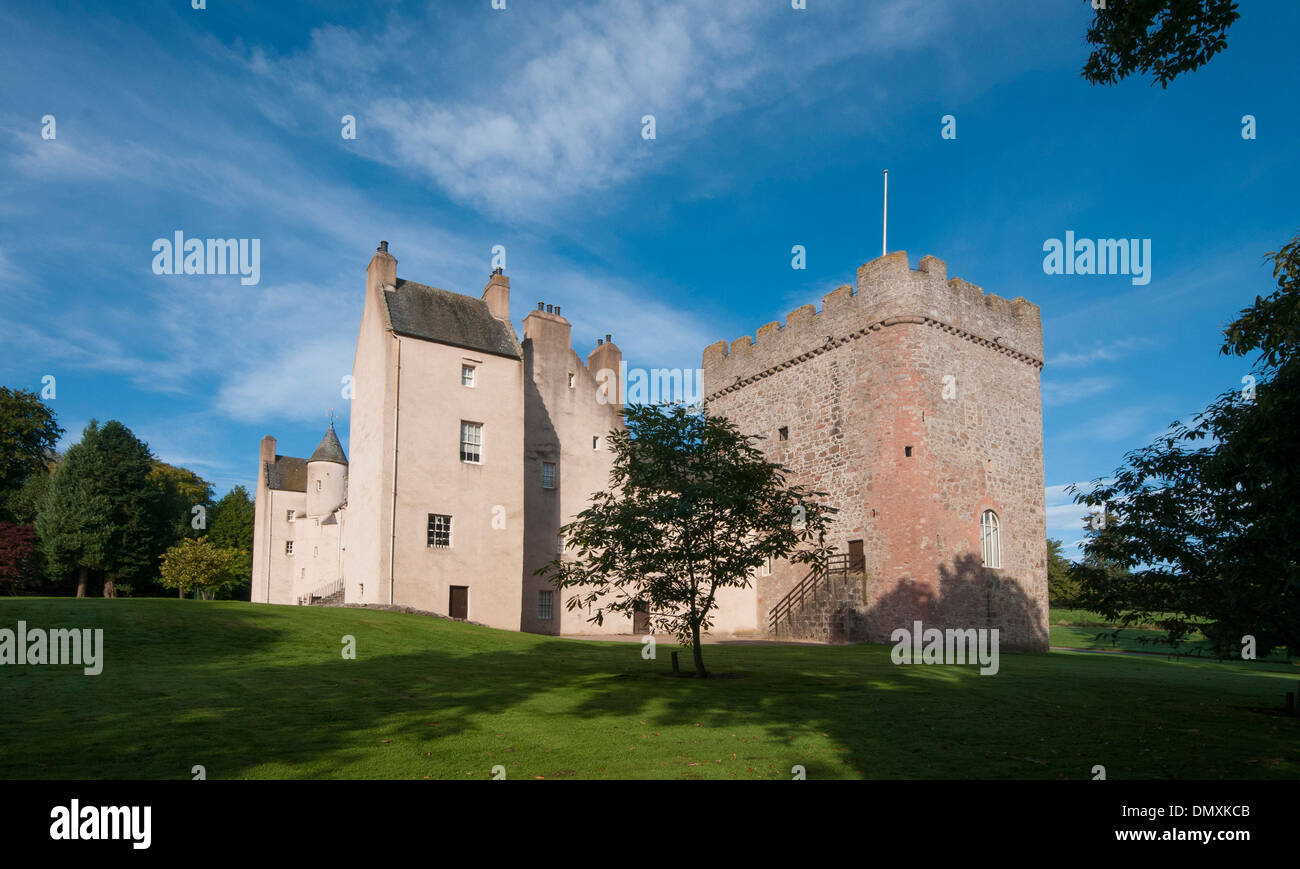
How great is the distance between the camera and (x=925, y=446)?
1148 inches

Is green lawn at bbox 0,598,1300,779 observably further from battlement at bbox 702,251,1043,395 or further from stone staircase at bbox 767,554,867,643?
battlement at bbox 702,251,1043,395

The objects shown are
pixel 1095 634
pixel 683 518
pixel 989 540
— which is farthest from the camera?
pixel 1095 634

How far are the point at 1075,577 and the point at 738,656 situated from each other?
9.94 m

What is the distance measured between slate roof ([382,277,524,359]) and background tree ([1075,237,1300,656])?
23.6 meters

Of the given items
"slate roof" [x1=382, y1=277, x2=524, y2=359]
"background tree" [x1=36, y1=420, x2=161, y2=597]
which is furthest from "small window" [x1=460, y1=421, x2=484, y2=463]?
"background tree" [x1=36, y1=420, x2=161, y2=597]

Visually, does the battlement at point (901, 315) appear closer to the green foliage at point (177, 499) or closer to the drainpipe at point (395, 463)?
the drainpipe at point (395, 463)

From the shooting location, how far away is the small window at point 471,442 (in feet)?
101

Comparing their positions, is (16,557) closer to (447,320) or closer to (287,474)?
(287,474)

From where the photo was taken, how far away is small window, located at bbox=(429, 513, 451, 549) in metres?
29.5

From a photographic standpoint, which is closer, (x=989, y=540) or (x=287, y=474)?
(x=989, y=540)

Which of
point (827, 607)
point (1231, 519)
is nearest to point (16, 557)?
point (827, 607)

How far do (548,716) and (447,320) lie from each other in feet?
78.4
